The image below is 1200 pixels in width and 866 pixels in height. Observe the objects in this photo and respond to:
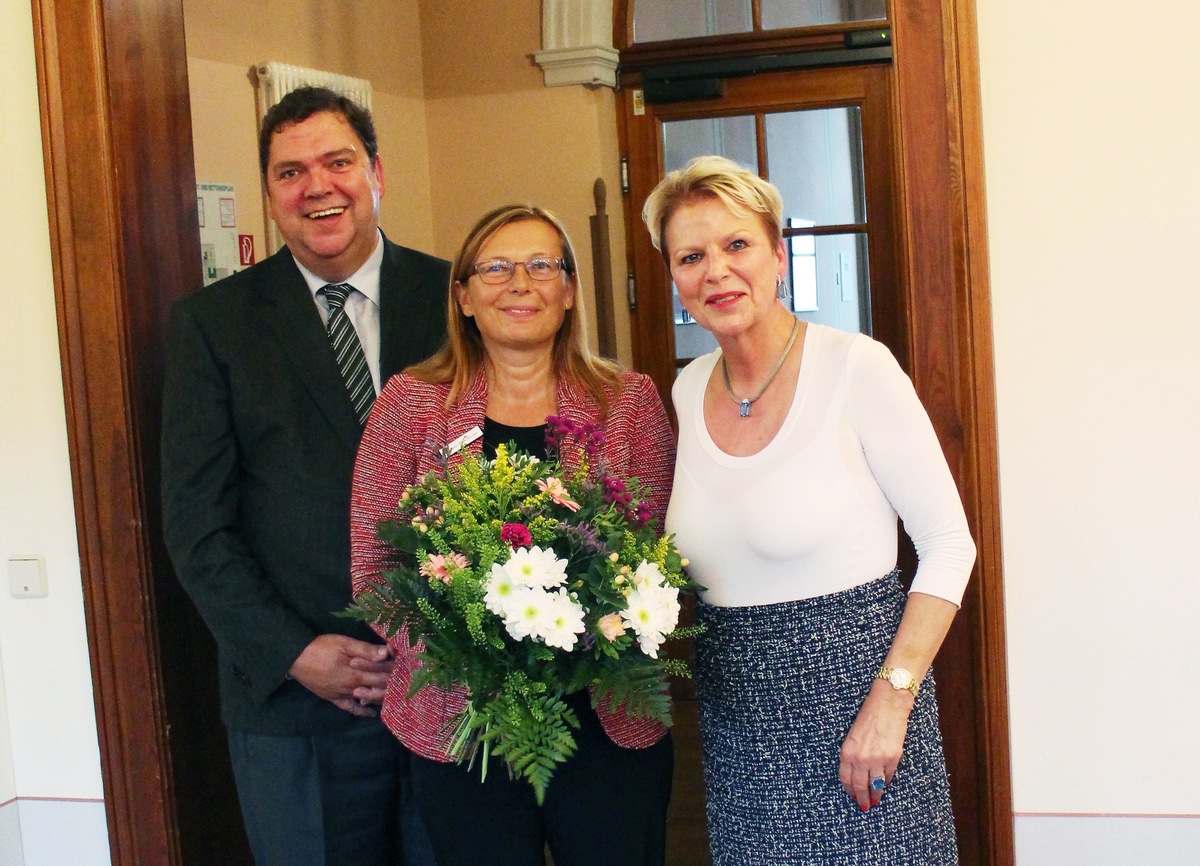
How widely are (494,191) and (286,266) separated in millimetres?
3024

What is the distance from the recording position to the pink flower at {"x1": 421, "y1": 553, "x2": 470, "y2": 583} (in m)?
1.60

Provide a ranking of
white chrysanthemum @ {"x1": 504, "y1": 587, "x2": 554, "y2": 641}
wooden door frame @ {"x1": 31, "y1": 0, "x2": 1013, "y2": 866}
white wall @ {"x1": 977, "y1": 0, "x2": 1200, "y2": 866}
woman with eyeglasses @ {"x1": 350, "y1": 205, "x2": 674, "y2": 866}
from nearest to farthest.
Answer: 1. white chrysanthemum @ {"x1": 504, "y1": 587, "x2": 554, "y2": 641}
2. woman with eyeglasses @ {"x1": 350, "y1": 205, "x2": 674, "y2": 866}
3. white wall @ {"x1": 977, "y1": 0, "x2": 1200, "y2": 866}
4. wooden door frame @ {"x1": 31, "y1": 0, "x2": 1013, "y2": 866}

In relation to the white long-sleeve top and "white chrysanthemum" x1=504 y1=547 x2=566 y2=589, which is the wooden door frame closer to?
the white long-sleeve top

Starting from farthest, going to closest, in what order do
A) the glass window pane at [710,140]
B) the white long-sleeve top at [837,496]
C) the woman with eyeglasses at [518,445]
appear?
A: 1. the glass window pane at [710,140]
2. the woman with eyeglasses at [518,445]
3. the white long-sleeve top at [837,496]

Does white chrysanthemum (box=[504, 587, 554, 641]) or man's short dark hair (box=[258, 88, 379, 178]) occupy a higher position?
man's short dark hair (box=[258, 88, 379, 178])

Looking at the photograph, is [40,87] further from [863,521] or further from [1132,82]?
[1132,82]

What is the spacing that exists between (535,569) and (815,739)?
0.52m

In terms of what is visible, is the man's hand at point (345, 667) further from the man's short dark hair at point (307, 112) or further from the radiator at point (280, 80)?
the radiator at point (280, 80)

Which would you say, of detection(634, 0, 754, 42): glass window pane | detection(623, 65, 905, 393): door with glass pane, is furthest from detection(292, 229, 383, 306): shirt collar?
detection(634, 0, 754, 42): glass window pane

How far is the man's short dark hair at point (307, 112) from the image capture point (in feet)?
7.43

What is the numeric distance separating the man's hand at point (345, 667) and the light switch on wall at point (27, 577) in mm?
720

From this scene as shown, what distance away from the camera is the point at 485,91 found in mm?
5266

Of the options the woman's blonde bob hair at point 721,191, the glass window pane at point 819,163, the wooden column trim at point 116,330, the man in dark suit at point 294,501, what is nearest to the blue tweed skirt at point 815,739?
the woman's blonde bob hair at point 721,191

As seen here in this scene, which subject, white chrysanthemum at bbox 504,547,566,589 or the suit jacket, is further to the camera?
the suit jacket
